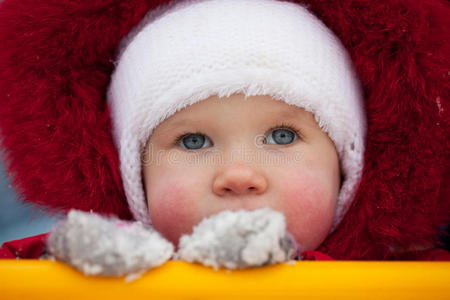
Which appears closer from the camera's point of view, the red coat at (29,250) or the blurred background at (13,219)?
the red coat at (29,250)

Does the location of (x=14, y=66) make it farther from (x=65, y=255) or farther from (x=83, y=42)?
(x=65, y=255)

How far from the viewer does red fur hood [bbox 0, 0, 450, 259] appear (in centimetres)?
78

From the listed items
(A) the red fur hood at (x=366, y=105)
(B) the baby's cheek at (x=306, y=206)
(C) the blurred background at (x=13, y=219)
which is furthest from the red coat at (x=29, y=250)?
(C) the blurred background at (x=13, y=219)

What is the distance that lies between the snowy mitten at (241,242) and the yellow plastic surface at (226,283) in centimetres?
1

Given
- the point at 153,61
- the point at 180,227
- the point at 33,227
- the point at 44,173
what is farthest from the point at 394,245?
the point at 33,227

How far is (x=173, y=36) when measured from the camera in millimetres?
806

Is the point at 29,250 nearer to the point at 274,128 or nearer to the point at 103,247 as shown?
the point at 103,247

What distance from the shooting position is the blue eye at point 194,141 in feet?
2.57

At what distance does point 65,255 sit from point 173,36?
16.9 inches

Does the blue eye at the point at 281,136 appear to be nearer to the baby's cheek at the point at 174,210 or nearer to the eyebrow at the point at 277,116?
the eyebrow at the point at 277,116

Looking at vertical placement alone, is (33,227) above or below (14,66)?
below

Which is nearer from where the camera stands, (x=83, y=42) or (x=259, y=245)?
(x=259, y=245)

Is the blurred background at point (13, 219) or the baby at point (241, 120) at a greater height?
the baby at point (241, 120)

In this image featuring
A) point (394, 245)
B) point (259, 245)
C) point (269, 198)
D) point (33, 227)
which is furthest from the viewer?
point (33, 227)
